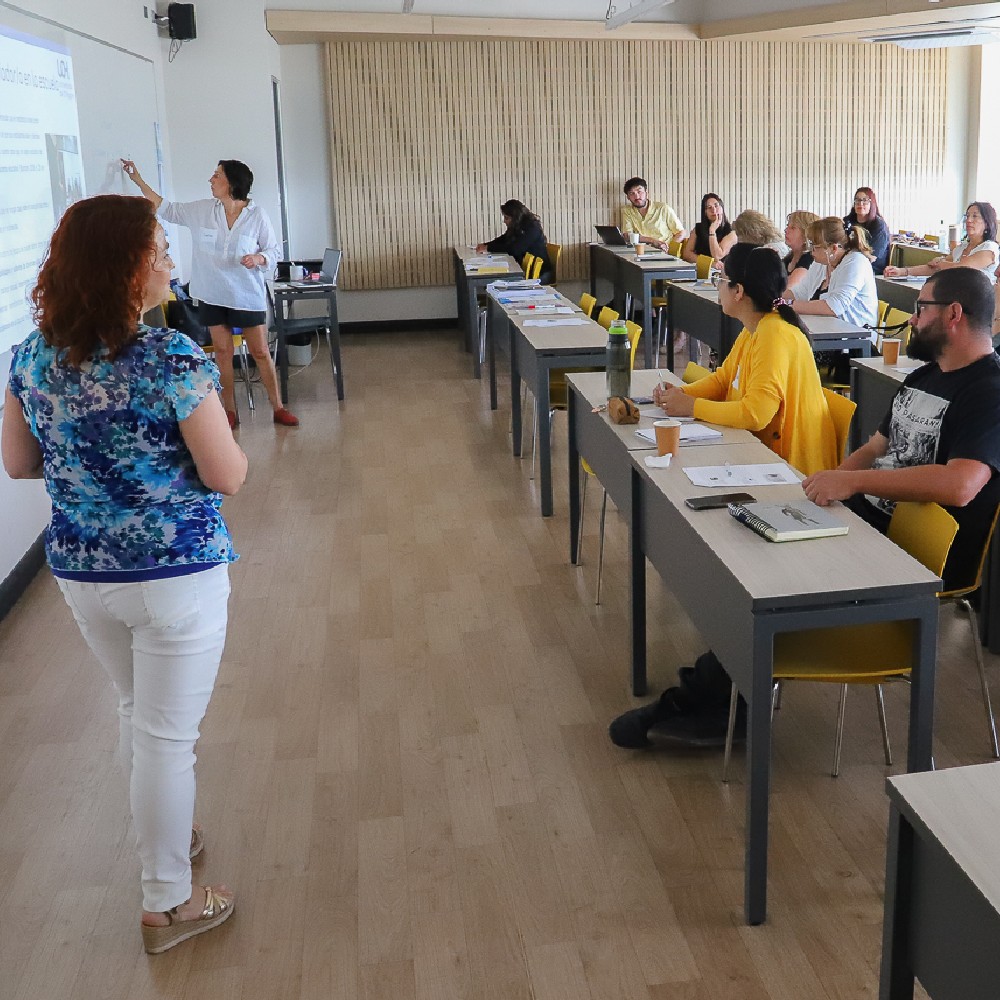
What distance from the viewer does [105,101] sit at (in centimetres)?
702

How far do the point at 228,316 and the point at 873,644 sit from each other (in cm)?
565

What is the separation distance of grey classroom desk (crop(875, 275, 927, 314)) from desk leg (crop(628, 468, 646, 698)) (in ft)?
15.8

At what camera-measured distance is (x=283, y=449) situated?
7176 mm

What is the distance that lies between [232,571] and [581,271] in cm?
815

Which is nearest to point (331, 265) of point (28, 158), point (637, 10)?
point (637, 10)

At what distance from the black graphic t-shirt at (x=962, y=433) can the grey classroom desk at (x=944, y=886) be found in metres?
1.46

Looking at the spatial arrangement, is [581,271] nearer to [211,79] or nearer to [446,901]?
[211,79]

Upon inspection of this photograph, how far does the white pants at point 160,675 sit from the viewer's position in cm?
233

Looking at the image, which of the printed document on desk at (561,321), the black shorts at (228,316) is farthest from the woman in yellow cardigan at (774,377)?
the black shorts at (228,316)

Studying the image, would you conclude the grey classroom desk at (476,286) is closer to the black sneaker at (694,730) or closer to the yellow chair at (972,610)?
the black sneaker at (694,730)

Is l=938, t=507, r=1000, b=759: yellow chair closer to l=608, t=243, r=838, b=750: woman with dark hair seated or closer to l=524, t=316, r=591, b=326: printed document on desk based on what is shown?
l=608, t=243, r=838, b=750: woman with dark hair seated

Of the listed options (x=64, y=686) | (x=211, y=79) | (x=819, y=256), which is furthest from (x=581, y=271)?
(x=64, y=686)

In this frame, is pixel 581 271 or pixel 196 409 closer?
pixel 196 409

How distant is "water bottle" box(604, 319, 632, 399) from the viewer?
4.19 m
